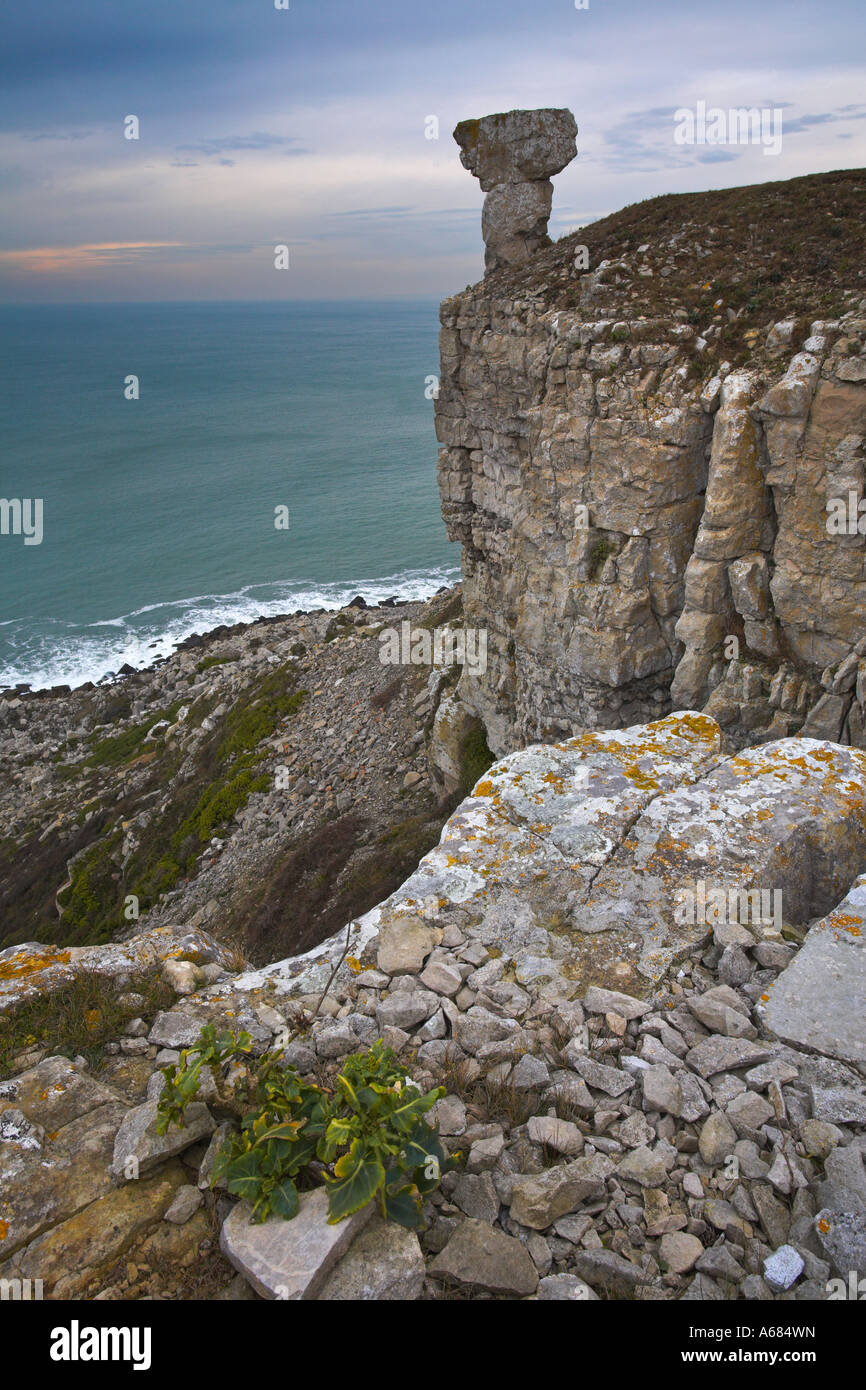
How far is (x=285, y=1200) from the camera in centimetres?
424

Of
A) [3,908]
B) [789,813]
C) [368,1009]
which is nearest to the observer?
[368,1009]

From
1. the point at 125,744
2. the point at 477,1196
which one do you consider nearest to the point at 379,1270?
the point at 477,1196

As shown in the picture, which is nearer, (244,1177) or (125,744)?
(244,1177)

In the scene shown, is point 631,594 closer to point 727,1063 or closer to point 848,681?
point 848,681

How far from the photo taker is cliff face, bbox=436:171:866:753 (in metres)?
15.3

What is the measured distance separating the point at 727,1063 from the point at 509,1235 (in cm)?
199

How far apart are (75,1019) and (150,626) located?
67418 millimetres

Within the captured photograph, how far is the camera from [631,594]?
18922mm

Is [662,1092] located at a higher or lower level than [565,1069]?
higher

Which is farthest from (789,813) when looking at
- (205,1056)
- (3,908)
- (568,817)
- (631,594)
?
(3,908)

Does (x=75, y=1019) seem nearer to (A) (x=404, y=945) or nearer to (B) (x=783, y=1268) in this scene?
(A) (x=404, y=945)

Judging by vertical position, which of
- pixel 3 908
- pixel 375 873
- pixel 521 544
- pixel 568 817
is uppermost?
pixel 521 544

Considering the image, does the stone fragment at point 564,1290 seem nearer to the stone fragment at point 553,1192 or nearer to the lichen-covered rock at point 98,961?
the stone fragment at point 553,1192
